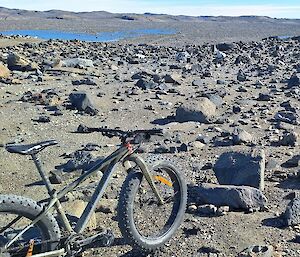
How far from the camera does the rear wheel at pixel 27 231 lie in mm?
4547

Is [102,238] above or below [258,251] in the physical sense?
above

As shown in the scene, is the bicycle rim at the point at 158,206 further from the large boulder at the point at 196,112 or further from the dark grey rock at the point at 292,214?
the large boulder at the point at 196,112

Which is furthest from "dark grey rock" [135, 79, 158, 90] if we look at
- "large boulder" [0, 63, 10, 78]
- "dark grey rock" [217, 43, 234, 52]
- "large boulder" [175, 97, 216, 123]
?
"dark grey rock" [217, 43, 234, 52]

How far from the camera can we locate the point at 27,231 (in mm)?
4766

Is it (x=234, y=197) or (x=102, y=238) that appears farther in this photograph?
(x=234, y=197)

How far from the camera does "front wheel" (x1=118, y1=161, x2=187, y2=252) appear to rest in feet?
17.5

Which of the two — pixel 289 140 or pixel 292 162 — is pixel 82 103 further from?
pixel 292 162

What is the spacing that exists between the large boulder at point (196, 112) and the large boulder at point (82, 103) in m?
2.21

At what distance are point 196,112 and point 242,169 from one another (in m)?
4.74

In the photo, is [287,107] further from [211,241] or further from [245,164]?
[211,241]

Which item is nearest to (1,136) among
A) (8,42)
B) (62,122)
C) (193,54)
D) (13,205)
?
(62,122)

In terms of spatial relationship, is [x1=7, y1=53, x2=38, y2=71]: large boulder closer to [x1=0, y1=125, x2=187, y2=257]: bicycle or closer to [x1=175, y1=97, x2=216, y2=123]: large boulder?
[x1=175, y1=97, x2=216, y2=123]: large boulder

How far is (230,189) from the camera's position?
6.76 metres

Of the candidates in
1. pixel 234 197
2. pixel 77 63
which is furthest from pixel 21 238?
pixel 77 63
